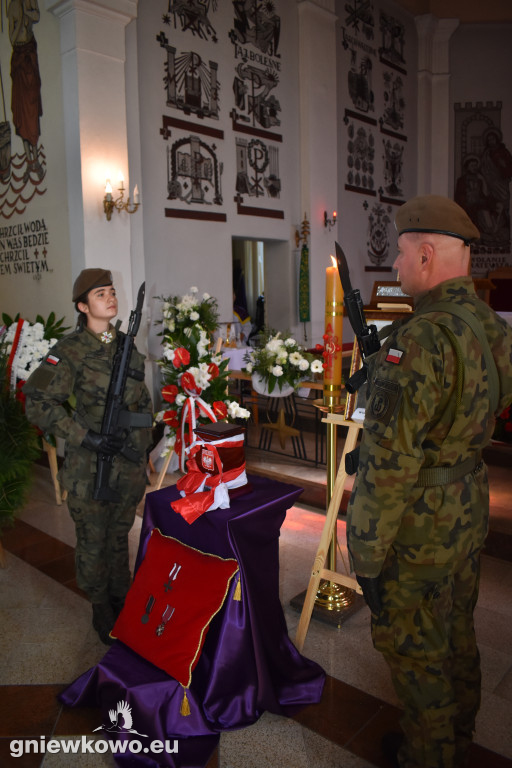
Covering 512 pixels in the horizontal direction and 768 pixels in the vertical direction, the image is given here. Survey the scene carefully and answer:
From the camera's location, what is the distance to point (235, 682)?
228 cm

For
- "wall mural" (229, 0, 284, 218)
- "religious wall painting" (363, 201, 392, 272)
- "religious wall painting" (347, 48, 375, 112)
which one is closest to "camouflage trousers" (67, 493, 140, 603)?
"wall mural" (229, 0, 284, 218)

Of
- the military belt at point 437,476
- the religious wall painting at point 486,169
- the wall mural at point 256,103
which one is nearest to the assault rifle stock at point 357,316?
the military belt at point 437,476

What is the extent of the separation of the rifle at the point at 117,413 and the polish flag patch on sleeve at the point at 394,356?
1.53 metres

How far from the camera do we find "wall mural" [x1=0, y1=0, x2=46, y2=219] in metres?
6.23

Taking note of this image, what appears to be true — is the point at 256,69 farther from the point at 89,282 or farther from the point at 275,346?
the point at 89,282

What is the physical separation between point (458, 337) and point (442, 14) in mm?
13094

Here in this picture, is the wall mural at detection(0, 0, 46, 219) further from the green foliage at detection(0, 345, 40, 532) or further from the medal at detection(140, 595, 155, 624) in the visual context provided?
the medal at detection(140, 595, 155, 624)

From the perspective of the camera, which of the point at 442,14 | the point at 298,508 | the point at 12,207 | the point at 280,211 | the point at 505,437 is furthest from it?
the point at 442,14

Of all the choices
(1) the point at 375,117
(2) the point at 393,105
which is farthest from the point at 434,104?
(1) the point at 375,117

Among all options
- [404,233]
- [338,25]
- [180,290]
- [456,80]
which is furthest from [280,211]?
[404,233]

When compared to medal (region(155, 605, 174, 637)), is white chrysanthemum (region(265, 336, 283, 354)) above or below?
above

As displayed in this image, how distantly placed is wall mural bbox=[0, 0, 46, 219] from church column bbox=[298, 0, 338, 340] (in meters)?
4.06

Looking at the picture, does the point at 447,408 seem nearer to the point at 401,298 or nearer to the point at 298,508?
the point at 401,298

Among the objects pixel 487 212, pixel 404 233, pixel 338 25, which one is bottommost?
pixel 404 233
